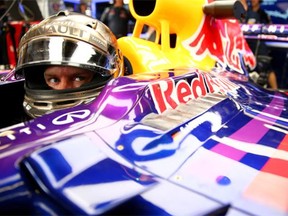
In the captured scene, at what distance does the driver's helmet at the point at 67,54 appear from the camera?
93cm

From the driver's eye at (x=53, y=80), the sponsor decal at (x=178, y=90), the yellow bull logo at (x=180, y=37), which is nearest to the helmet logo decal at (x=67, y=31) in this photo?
the driver's eye at (x=53, y=80)

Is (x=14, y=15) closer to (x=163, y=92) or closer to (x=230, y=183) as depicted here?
(x=163, y=92)

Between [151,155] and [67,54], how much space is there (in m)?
0.47

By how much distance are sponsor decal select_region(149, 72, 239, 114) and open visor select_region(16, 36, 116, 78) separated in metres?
0.22

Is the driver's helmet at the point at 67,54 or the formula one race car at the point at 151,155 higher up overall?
the driver's helmet at the point at 67,54

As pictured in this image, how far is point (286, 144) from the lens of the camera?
0.88 meters

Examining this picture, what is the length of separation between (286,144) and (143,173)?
493 millimetres

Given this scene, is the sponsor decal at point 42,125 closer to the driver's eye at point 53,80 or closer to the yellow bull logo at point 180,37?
the driver's eye at point 53,80

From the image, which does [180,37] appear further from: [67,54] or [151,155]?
[151,155]

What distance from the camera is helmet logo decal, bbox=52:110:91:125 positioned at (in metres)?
0.72

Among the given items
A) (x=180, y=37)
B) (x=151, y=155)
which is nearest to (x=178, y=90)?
(x=151, y=155)

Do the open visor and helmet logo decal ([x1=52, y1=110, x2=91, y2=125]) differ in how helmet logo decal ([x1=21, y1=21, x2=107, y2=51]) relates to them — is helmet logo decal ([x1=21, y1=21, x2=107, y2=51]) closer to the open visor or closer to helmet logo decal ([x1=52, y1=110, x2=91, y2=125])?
the open visor

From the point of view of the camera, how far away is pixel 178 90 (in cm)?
98

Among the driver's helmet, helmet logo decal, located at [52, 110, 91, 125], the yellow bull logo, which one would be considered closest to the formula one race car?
helmet logo decal, located at [52, 110, 91, 125]
